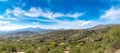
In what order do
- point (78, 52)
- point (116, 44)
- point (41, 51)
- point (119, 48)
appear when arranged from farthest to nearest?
point (41, 51)
point (78, 52)
point (116, 44)
point (119, 48)

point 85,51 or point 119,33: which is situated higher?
point 119,33

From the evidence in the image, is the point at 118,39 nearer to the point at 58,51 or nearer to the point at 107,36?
the point at 107,36

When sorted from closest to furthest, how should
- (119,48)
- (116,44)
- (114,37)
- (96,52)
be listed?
(119,48) → (116,44) → (114,37) → (96,52)

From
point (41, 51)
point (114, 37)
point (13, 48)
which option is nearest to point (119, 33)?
point (114, 37)

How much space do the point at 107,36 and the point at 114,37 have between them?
486 centimetres

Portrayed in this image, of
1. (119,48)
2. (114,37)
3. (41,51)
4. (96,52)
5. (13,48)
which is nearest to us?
(119,48)

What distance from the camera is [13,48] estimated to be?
5428 inches

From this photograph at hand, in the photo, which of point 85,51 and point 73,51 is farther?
point 73,51

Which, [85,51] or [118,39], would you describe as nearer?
[118,39]

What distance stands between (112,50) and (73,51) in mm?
52161

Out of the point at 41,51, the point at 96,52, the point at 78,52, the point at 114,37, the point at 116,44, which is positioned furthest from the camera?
the point at 41,51

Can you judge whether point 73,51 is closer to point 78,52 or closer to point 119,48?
point 78,52

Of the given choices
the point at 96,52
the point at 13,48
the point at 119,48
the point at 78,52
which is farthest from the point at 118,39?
the point at 13,48

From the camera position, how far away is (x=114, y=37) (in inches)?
2429
